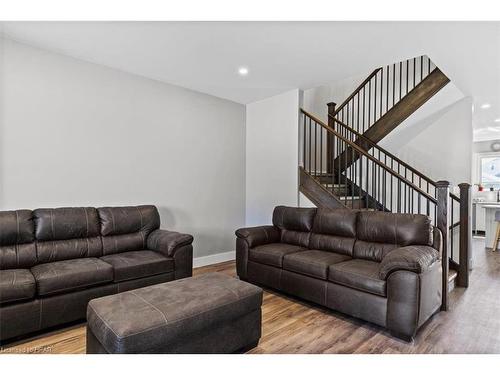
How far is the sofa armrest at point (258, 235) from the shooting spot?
3516 mm

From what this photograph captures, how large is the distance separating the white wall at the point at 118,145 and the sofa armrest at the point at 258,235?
1057 mm

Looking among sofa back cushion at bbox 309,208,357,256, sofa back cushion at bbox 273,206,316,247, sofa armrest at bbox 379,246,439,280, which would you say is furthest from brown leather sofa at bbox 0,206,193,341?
sofa armrest at bbox 379,246,439,280

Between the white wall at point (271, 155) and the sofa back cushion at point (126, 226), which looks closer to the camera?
the sofa back cushion at point (126, 226)

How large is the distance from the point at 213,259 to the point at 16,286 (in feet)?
8.73

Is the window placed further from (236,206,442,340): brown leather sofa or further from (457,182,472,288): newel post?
(236,206,442,340): brown leather sofa

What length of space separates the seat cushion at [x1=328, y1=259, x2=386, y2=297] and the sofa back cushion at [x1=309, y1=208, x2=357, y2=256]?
386 mm

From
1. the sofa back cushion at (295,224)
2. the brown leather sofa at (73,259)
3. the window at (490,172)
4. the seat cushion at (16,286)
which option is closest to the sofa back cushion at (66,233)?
the brown leather sofa at (73,259)

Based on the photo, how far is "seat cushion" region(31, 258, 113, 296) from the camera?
2.27 m

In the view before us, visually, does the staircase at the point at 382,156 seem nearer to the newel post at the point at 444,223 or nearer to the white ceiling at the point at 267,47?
the newel post at the point at 444,223

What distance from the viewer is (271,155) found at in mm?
4613

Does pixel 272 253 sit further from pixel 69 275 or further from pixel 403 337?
pixel 69 275

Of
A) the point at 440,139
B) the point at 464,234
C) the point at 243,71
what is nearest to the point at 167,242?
the point at 243,71
